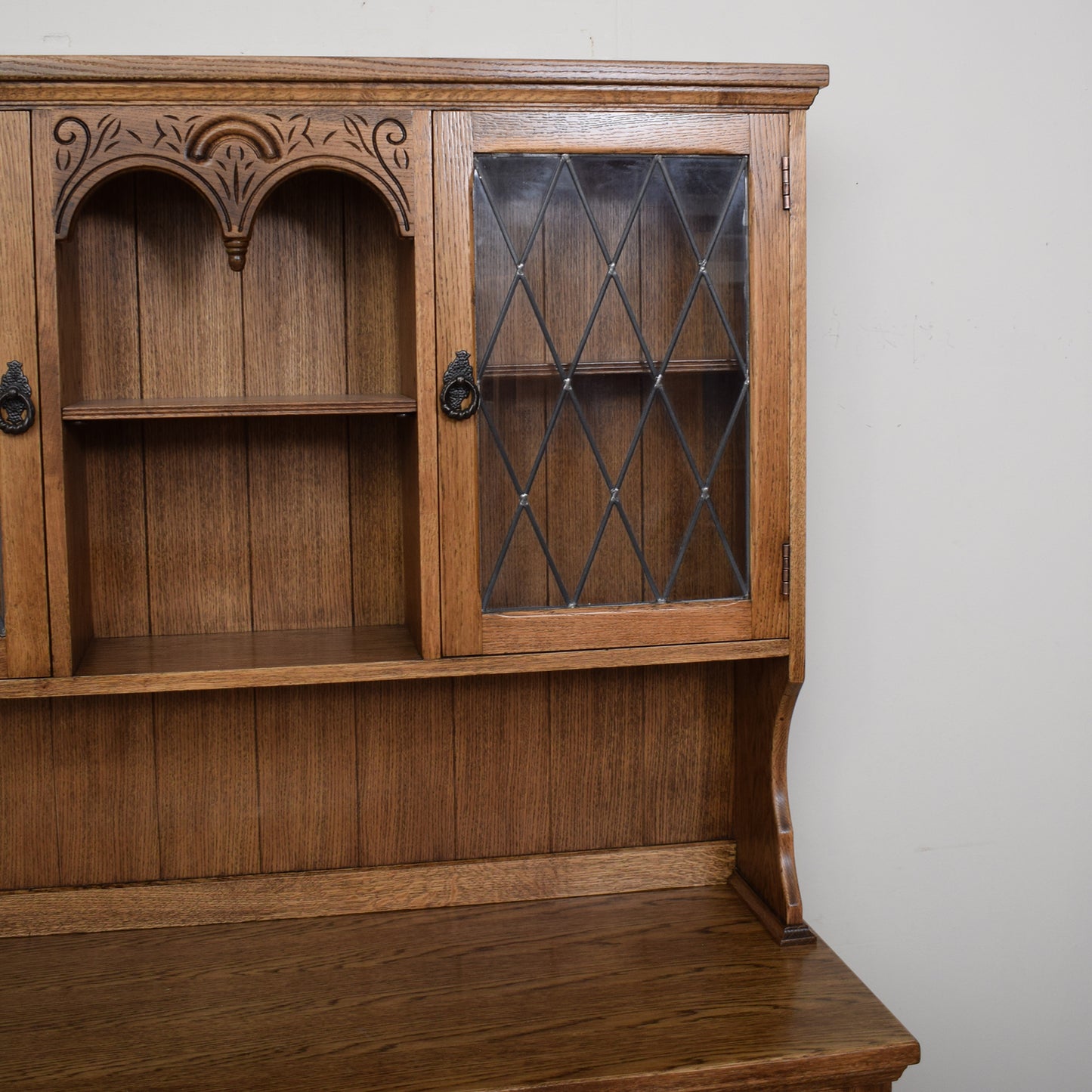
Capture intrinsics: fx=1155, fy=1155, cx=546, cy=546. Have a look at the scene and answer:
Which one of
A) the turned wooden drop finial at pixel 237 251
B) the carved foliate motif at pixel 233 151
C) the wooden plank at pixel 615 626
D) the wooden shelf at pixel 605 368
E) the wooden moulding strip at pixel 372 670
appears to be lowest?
the wooden moulding strip at pixel 372 670

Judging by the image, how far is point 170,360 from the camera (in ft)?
5.55

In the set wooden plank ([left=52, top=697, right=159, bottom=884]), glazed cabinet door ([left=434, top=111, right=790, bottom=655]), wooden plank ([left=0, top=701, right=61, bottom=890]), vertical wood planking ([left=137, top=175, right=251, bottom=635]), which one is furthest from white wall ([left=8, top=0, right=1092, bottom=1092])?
wooden plank ([left=0, top=701, right=61, bottom=890])

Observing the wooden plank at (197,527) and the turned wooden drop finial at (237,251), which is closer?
the turned wooden drop finial at (237,251)

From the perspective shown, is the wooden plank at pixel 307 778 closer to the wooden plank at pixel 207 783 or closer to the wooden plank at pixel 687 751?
the wooden plank at pixel 207 783

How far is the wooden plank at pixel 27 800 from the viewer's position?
1.70 m

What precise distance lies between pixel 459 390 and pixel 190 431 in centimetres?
47

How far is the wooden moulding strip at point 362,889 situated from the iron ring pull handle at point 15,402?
2.40ft

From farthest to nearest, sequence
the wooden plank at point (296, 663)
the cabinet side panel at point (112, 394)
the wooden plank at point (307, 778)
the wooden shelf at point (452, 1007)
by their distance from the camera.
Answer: the wooden plank at point (307, 778) < the cabinet side panel at point (112, 394) < the wooden plank at point (296, 663) < the wooden shelf at point (452, 1007)

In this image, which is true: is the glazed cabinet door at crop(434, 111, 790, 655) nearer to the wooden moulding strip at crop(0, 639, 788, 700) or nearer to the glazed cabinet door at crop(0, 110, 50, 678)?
the wooden moulding strip at crop(0, 639, 788, 700)

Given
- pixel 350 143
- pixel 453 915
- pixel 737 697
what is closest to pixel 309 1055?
pixel 453 915

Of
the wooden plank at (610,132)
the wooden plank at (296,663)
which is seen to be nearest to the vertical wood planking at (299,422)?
the wooden plank at (296,663)

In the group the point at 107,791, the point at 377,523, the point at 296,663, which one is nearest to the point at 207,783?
the point at 107,791

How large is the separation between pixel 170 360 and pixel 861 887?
1.43 m

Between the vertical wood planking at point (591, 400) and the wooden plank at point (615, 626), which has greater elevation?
the vertical wood planking at point (591, 400)
